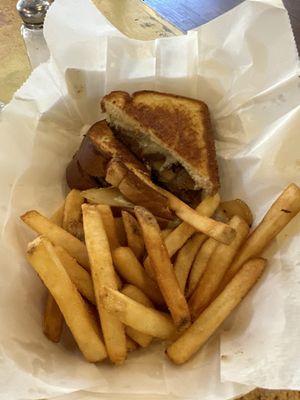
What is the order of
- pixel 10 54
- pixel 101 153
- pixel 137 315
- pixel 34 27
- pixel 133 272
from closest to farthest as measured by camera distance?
1. pixel 137 315
2. pixel 133 272
3. pixel 101 153
4. pixel 34 27
5. pixel 10 54

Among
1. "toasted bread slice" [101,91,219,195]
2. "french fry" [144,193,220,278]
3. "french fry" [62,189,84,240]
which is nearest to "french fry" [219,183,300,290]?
→ "french fry" [144,193,220,278]

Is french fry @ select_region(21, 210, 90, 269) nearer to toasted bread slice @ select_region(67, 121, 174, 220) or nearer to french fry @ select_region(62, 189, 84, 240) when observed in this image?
french fry @ select_region(62, 189, 84, 240)

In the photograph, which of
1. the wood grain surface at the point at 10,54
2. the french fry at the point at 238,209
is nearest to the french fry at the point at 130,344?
the french fry at the point at 238,209

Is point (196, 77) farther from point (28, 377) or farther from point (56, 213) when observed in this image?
point (28, 377)

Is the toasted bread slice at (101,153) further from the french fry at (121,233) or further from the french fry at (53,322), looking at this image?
the french fry at (53,322)

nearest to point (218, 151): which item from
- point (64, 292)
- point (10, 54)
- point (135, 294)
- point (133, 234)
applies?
point (133, 234)

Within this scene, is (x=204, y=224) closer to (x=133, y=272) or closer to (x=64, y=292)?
(x=133, y=272)
